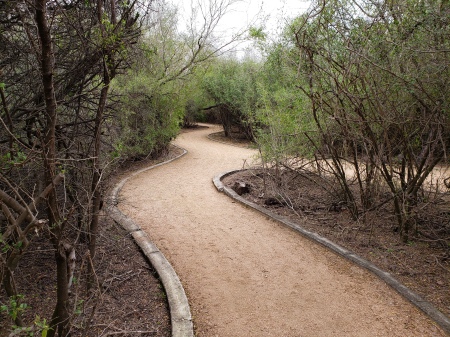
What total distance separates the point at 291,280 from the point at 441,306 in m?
1.71

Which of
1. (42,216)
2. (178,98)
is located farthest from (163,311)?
(178,98)

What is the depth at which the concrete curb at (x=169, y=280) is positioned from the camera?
3.38 m

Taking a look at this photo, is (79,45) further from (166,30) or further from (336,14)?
(166,30)

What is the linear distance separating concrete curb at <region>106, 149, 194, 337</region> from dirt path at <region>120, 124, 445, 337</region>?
0.44ft

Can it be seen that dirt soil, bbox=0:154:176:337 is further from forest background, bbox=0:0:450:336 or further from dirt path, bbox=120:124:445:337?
dirt path, bbox=120:124:445:337

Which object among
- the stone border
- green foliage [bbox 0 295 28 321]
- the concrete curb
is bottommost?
the stone border

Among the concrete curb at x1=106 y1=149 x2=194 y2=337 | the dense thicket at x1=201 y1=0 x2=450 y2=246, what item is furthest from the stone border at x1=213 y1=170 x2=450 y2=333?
the concrete curb at x1=106 y1=149 x2=194 y2=337

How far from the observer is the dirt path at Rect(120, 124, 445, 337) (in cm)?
347

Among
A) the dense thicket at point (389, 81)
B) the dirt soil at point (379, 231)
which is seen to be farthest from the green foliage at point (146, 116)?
the dense thicket at point (389, 81)

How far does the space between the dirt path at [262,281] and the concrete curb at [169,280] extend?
134 mm

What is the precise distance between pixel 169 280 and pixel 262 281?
4.01 feet

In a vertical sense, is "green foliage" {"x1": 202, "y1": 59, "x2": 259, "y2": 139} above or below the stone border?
above

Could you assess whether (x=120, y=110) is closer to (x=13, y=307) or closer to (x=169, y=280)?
(x=169, y=280)

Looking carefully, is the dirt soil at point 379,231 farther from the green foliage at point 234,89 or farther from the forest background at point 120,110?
the green foliage at point 234,89
